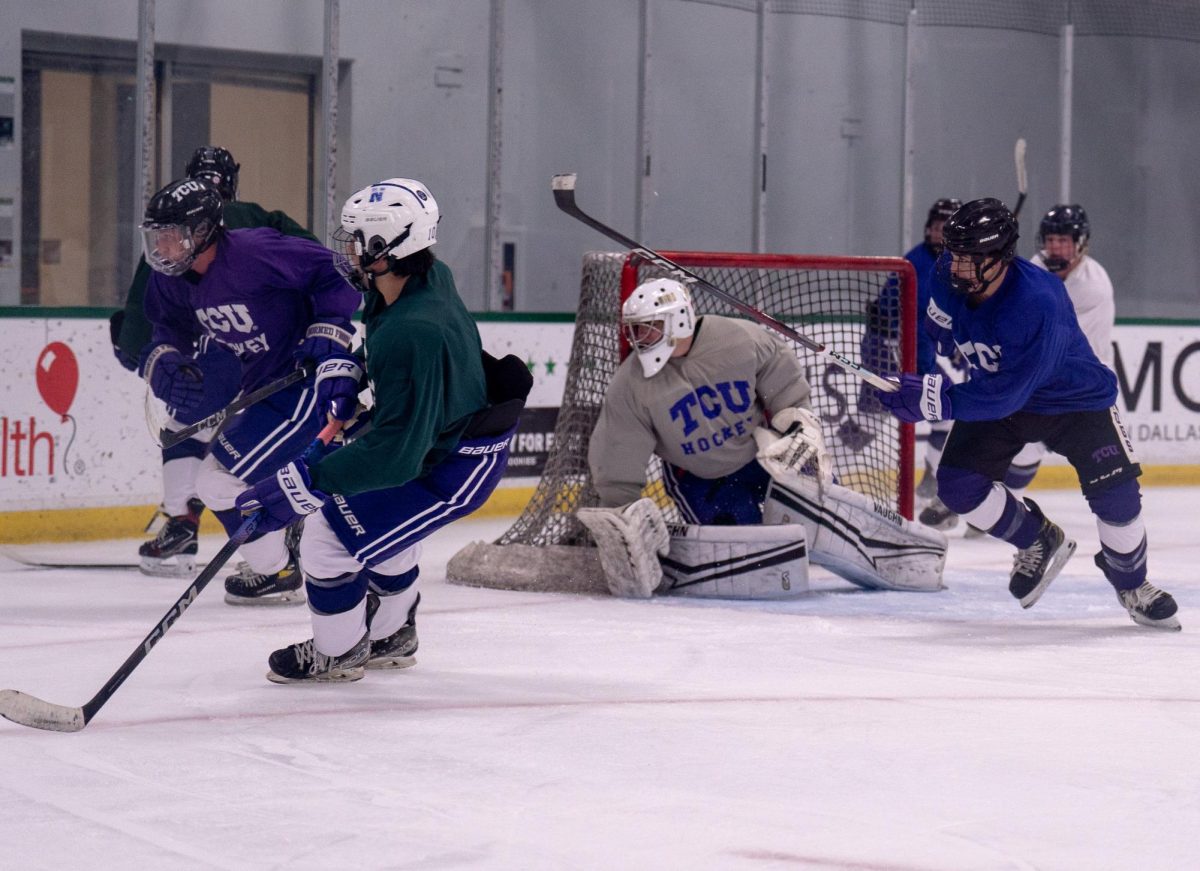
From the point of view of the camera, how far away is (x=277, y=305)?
164 inches

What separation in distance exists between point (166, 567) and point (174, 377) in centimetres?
77

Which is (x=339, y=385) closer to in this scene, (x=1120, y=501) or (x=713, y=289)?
(x=713, y=289)

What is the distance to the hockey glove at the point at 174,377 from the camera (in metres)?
4.36

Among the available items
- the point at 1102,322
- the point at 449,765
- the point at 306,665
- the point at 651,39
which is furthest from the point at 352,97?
the point at 449,765

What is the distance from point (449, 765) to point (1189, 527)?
440 centimetres

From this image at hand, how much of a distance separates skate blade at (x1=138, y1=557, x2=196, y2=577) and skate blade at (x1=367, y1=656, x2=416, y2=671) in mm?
1590

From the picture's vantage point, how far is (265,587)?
14.5ft

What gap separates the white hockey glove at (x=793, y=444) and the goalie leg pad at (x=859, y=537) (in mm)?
68

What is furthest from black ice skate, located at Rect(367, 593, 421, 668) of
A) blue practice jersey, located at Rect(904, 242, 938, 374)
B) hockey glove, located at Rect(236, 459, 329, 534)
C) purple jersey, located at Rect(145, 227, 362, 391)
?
blue practice jersey, located at Rect(904, 242, 938, 374)

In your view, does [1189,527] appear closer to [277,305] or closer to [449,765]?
[277,305]

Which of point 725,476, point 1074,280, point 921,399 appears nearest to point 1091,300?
point 1074,280

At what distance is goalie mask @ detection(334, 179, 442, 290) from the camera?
3123 mm

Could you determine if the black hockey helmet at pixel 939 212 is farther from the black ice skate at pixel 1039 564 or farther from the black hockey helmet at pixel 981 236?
the black hockey helmet at pixel 981 236

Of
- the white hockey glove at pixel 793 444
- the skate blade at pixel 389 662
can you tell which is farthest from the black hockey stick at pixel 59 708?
the white hockey glove at pixel 793 444
